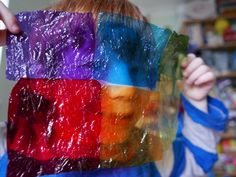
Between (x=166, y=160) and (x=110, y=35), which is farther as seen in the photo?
(x=166, y=160)

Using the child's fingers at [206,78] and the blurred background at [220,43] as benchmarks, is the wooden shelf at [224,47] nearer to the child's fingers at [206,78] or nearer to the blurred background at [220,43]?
the blurred background at [220,43]

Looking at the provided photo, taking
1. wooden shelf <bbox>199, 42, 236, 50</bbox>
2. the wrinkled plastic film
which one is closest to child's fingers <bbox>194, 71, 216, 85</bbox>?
the wrinkled plastic film

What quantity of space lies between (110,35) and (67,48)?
0.06 meters

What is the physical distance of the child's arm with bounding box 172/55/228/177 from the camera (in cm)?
51

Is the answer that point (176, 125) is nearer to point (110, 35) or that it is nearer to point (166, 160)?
point (166, 160)

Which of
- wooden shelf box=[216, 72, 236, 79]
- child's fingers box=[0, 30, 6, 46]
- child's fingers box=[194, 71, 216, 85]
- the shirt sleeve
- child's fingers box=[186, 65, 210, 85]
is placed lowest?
the shirt sleeve

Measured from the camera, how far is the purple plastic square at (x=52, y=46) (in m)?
0.34

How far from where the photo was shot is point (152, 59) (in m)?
0.42

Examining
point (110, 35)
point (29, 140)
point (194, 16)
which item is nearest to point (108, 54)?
point (110, 35)

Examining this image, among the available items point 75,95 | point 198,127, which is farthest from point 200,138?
point 75,95

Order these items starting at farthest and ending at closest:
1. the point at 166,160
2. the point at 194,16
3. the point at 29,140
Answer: the point at 194,16
the point at 166,160
the point at 29,140

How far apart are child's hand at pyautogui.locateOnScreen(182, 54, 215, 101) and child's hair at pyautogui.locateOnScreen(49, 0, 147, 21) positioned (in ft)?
0.45

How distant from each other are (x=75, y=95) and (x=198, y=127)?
28cm

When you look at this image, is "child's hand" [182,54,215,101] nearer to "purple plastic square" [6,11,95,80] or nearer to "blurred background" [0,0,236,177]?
"purple plastic square" [6,11,95,80]
